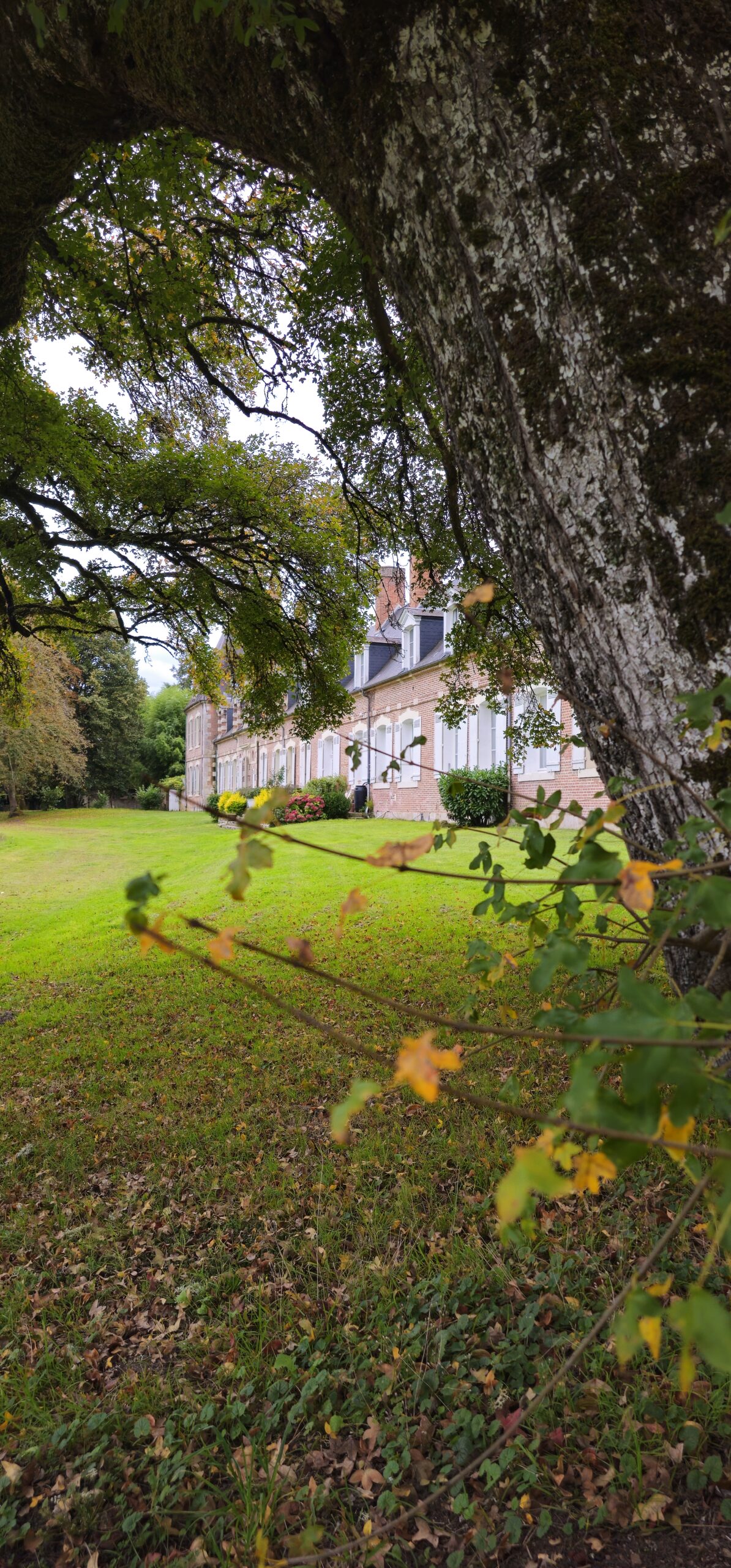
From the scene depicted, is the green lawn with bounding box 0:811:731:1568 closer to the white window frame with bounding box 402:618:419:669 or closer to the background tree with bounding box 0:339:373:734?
the background tree with bounding box 0:339:373:734

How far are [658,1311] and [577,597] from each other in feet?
4.25

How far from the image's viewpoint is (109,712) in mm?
39250

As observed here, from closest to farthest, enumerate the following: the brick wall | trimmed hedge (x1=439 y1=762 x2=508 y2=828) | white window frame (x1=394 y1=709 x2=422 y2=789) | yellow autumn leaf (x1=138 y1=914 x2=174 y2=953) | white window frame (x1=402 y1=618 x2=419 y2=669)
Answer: yellow autumn leaf (x1=138 y1=914 x2=174 y2=953) → trimmed hedge (x1=439 y1=762 x2=508 y2=828) → the brick wall → white window frame (x1=394 y1=709 x2=422 y2=789) → white window frame (x1=402 y1=618 x2=419 y2=669)

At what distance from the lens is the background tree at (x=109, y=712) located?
38906mm

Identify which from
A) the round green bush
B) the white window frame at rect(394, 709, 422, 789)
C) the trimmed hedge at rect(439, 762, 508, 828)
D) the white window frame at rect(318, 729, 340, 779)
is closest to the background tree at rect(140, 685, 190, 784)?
the round green bush

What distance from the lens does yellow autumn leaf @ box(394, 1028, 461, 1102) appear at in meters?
0.62

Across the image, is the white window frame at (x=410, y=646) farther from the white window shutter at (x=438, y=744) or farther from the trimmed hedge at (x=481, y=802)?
the trimmed hedge at (x=481, y=802)

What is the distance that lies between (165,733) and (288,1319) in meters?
52.7

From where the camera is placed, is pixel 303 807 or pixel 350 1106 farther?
pixel 303 807

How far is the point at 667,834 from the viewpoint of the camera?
1637 millimetres

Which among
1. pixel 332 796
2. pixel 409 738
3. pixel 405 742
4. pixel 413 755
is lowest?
pixel 332 796

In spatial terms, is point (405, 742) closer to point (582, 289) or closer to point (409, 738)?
point (409, 738)

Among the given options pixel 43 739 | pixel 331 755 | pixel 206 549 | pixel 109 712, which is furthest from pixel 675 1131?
pixel 109 712

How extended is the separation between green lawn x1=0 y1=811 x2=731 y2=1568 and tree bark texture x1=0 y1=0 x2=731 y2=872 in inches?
29.9
